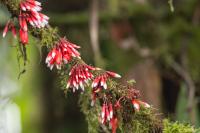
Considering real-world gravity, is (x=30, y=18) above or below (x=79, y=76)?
above

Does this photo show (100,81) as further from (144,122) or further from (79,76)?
(144,122)

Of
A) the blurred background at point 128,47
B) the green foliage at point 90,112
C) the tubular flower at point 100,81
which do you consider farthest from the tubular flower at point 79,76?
the blurred background at point 128,47

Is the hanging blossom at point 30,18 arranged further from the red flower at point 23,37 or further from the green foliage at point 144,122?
the green foliage at point 144,122

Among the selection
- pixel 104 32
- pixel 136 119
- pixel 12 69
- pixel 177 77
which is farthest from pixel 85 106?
pixel 12 69

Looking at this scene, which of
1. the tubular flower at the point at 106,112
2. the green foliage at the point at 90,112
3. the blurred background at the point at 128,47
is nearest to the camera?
the tubular flower at the point at 106,112

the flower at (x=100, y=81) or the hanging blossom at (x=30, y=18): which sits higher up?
the hanging blossom at (x=30, y=18)

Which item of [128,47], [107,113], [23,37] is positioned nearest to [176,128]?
[107,113]
